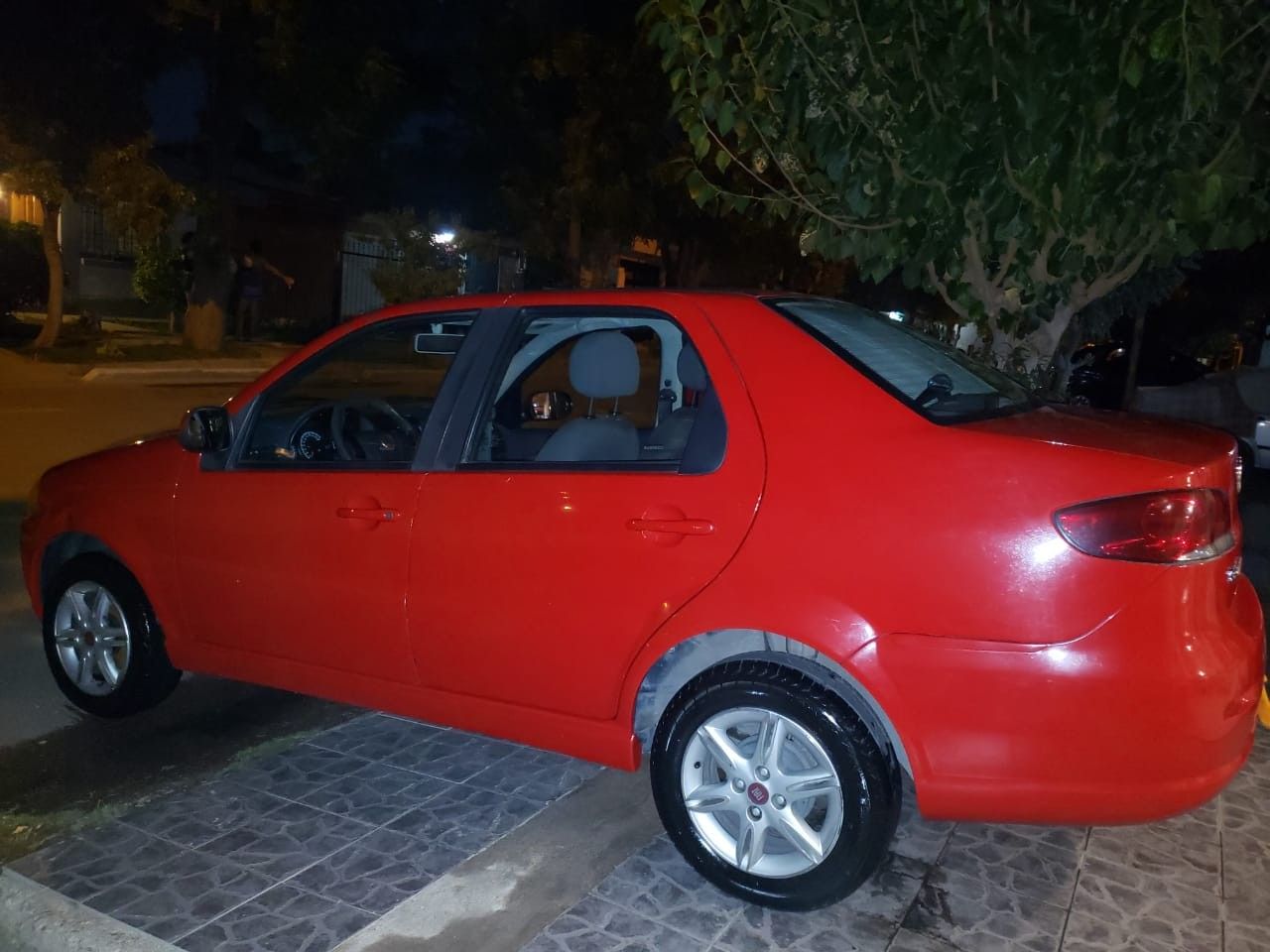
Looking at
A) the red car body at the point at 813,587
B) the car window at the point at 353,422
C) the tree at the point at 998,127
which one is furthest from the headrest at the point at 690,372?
the tree at the point at 998,127

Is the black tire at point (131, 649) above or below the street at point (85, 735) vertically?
above

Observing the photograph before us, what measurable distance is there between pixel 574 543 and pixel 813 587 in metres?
0.76

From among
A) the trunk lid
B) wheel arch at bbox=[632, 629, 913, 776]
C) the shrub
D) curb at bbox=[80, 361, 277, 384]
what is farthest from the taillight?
the shrub

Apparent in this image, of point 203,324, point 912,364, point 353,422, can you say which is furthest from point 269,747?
point 203,324

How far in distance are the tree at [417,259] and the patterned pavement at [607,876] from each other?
1885 cm

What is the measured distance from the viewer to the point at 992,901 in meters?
3.48

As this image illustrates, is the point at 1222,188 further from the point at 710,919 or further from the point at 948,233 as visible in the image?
the point at 710,919

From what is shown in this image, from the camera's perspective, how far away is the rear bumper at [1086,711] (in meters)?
2.89

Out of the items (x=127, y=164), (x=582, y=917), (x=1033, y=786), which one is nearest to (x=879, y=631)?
(x=1033, y=786)

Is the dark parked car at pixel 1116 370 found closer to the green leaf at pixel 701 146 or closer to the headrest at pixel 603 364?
the green leaf at pixel 701 146

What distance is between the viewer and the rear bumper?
2889 mm

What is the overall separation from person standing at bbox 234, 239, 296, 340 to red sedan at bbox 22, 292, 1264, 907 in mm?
18531

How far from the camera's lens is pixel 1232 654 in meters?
3.03

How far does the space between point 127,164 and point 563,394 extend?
45.5 ft
